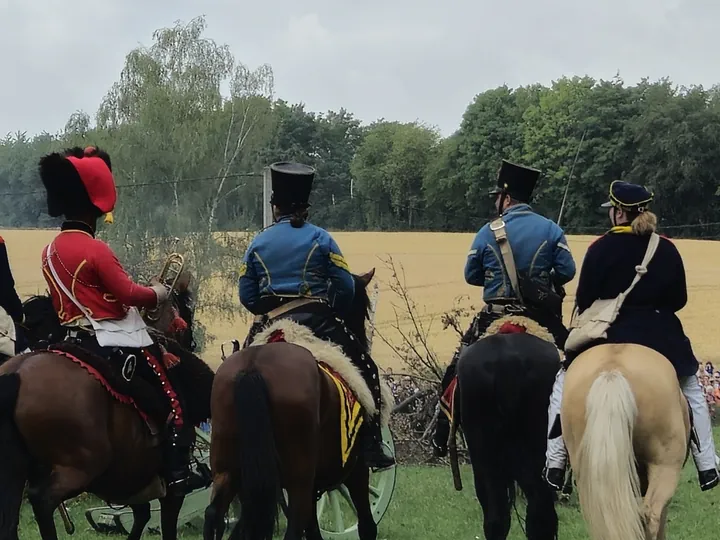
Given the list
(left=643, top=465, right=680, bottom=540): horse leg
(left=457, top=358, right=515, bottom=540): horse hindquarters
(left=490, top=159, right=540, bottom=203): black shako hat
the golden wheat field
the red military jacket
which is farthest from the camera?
the golden wheat field

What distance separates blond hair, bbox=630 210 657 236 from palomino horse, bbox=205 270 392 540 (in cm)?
191

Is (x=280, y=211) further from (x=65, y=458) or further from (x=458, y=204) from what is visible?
(x=458, y=204)

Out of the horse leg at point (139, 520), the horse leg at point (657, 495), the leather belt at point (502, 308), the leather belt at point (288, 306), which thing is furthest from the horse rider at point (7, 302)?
the horse leg at point (657, 495)

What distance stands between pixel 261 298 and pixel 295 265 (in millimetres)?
323

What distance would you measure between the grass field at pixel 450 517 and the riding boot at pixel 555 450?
72.5 inches

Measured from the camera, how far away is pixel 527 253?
6402mm

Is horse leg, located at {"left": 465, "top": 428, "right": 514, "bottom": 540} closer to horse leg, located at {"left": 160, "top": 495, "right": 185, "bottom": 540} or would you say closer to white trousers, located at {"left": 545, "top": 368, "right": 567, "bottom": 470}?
white trousers, located at {"left": 545, "top": 368, "right": 567, "bottom": 470}

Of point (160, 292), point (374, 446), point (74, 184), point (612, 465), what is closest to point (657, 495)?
point (612, 465)

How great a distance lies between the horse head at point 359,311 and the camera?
22.4 ft

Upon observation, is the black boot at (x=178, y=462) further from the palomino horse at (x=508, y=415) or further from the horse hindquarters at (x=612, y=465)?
the horse hindquarters at (x=612, y=465)

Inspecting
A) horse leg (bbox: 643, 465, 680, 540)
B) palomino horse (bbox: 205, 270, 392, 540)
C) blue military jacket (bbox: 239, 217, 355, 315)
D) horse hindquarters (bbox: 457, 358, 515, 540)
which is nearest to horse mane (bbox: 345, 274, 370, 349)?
blue military jacket (bbox: 239, 217, 355, 315)

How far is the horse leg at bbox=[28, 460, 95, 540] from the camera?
17.6 feet

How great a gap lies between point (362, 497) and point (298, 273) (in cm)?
169

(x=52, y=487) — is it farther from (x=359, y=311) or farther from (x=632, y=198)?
(x=632, y=198)
